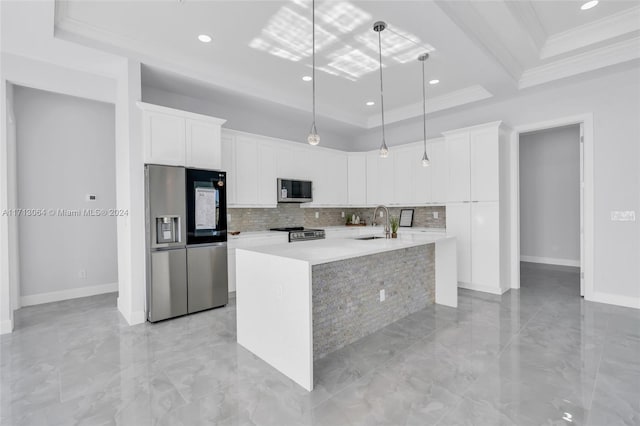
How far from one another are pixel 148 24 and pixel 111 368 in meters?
3.15

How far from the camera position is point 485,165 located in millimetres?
4516

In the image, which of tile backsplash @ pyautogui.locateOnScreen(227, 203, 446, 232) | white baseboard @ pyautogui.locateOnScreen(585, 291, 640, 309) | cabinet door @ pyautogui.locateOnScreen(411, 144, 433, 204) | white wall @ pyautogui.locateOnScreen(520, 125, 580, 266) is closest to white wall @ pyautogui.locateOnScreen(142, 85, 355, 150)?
tile backsplash @ pyautogui.locateOnScreen(227, 203, 446, 232)

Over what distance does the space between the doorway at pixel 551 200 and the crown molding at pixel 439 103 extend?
2.48m

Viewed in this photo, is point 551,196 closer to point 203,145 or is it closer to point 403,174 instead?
point 403,174

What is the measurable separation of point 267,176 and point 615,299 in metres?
5.09

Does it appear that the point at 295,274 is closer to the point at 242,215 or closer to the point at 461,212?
the point at 242,215

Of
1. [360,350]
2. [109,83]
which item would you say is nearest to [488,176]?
[360,350]

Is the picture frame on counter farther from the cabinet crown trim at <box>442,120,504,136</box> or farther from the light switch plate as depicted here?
the light switch plate

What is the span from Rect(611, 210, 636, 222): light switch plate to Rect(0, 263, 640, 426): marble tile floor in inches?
46.8

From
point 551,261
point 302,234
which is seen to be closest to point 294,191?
point 302,234

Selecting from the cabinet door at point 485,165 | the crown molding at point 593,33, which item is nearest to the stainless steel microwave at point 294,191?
the cabinet door at point 485,165

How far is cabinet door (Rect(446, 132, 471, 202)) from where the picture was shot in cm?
473

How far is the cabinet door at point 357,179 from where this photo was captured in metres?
6.34

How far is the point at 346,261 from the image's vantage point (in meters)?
2.91
